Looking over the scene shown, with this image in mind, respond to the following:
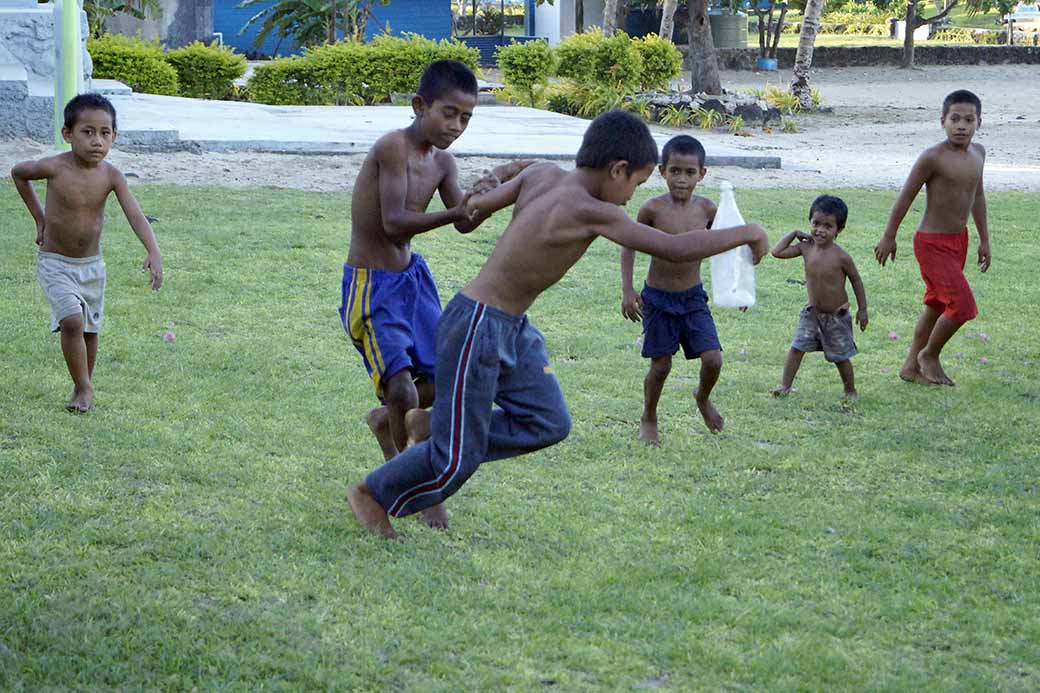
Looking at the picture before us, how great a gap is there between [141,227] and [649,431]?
95.6 inches

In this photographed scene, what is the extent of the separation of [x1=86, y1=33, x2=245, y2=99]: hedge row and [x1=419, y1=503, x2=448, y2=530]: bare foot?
55.8 feet

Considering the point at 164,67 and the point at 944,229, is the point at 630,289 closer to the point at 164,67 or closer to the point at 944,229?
the point at 944,229

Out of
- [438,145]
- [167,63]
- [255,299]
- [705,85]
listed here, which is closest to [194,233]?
[255,299]

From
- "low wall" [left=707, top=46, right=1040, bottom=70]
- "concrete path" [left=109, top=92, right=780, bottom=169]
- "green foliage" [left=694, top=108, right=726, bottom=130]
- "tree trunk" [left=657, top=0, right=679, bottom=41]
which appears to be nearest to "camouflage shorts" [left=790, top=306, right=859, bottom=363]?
"concrete path" [left=109, top=92, right=780, bottom=169]

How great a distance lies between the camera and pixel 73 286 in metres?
5.75

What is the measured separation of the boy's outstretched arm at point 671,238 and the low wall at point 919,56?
38706 mm

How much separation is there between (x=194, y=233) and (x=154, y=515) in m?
5.66

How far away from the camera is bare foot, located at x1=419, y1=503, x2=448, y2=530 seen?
450cm

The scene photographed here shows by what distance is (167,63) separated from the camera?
815 inches

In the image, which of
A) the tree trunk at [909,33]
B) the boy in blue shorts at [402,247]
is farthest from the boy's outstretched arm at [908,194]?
the tree trunk at [909,33]

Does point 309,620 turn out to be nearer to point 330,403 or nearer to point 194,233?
point 330,403

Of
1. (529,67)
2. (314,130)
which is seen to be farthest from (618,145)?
(529,67)

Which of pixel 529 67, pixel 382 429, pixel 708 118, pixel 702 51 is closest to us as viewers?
pixel 382 429

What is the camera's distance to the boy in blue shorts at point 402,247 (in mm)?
4504
